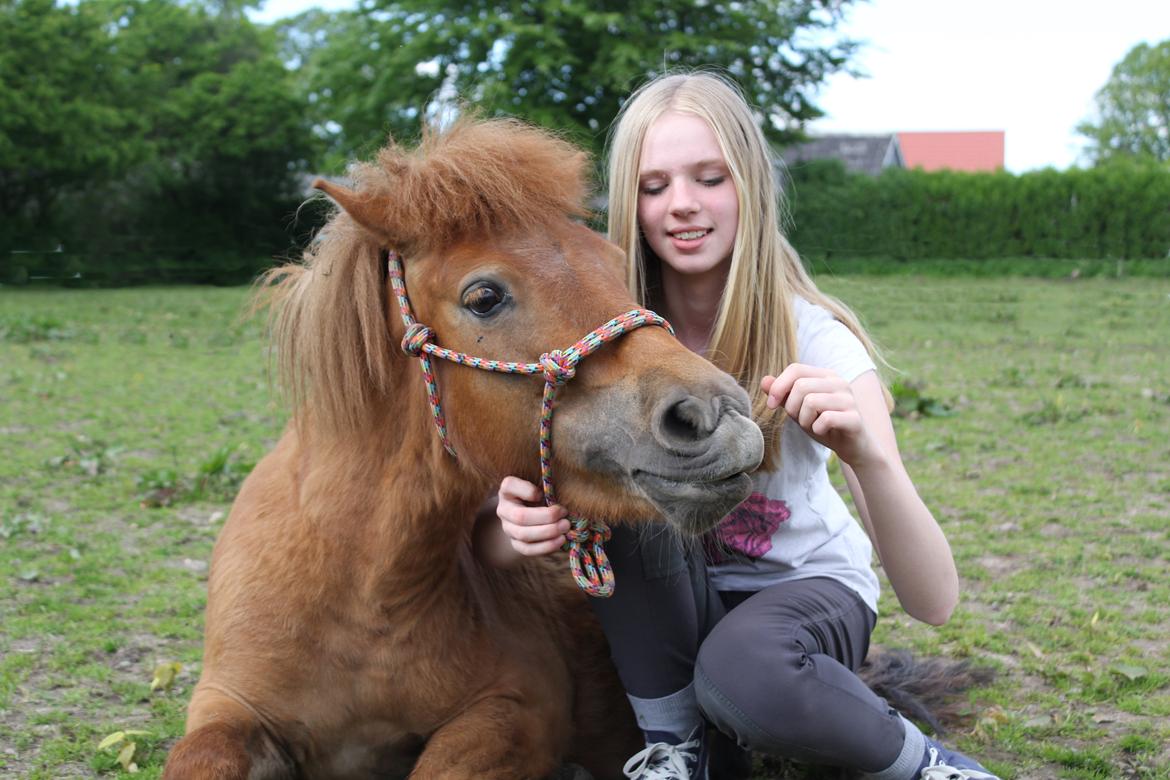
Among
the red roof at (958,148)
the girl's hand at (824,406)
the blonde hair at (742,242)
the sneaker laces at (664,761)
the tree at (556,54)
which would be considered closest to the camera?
the girl's hand at (824,406)

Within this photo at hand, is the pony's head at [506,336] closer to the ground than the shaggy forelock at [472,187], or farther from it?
closer to the ground

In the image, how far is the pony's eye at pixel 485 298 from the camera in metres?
2.21

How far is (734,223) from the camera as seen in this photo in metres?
2.84

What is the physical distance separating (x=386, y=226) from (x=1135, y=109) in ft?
239

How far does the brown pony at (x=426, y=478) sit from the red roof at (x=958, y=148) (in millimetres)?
53236

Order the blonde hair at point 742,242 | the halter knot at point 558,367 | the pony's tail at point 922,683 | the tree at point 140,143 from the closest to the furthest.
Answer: the halter knot at point 558,367 < the blonde hair at point 742,242 < the pony's tail at point 922,683 < the tree at point 140,143

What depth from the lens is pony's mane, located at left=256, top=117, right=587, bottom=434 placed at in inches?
89.5

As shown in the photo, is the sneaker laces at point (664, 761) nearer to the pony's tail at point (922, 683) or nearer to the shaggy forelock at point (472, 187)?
the pony's tail at point (922, 683)

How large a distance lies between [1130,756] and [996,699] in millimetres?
511

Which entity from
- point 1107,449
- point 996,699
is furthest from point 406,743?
point 1107,449

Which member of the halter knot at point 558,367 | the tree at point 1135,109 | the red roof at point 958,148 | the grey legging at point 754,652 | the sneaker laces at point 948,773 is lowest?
the sneaker laces at point 948,773

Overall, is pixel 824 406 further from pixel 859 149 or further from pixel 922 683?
pixel 859 149

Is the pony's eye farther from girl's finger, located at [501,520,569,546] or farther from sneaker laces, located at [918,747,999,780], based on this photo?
sneaker laces, located at [918,747,999,780]

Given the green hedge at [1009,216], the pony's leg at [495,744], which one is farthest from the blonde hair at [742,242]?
the green hedge at [1009,216]
